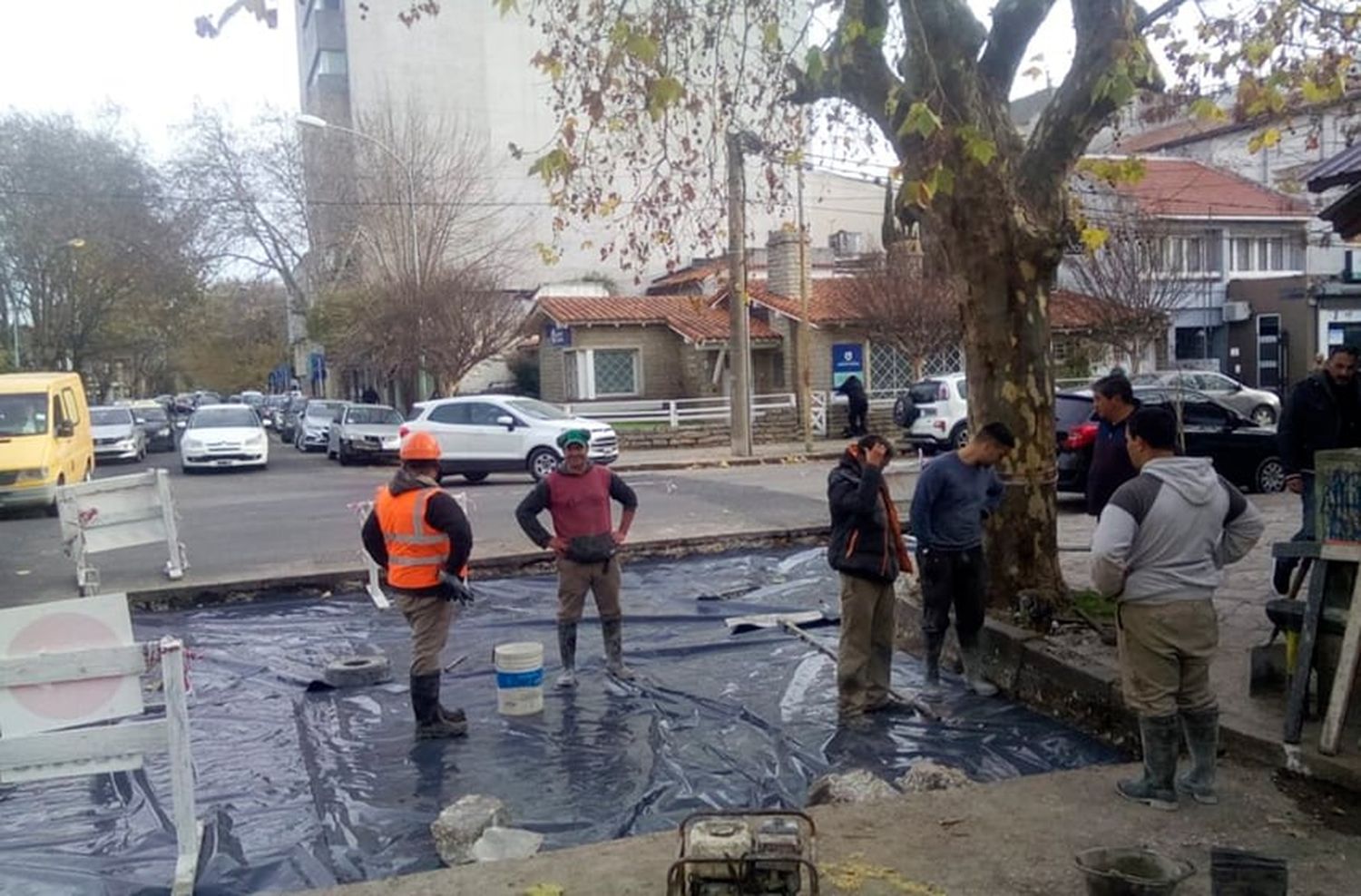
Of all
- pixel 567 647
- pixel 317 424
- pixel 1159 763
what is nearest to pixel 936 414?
pixel 567 647

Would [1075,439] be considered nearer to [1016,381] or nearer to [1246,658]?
[1016,381]

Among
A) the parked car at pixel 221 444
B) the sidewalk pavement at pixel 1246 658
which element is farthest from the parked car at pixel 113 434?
the sidewalk pavement at pixel 1246 658

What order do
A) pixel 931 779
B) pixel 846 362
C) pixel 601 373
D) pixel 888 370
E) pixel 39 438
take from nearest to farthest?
pixel 931 779
pixel 39 438
pixel 846 362
pixel 601 373
pixel 888 370

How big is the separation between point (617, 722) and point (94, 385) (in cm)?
6387

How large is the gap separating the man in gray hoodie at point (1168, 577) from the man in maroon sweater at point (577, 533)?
371cm

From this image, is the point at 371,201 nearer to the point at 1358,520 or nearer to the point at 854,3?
A: the point at 854,3

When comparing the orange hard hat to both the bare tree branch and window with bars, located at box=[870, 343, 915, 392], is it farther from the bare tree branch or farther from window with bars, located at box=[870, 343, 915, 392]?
window with bars, located at box=[870, 343, 915, 392]

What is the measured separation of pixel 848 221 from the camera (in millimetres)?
46844

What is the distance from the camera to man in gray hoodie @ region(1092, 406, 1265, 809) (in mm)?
4746

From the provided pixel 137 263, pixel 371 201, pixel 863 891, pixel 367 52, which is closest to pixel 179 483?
pixel 371 201

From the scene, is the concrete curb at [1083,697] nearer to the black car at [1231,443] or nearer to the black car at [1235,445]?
the black car at [1231,443]

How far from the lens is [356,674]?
7906mm

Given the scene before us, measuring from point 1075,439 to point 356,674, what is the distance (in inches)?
383

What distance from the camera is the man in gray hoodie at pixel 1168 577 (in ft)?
15.6
